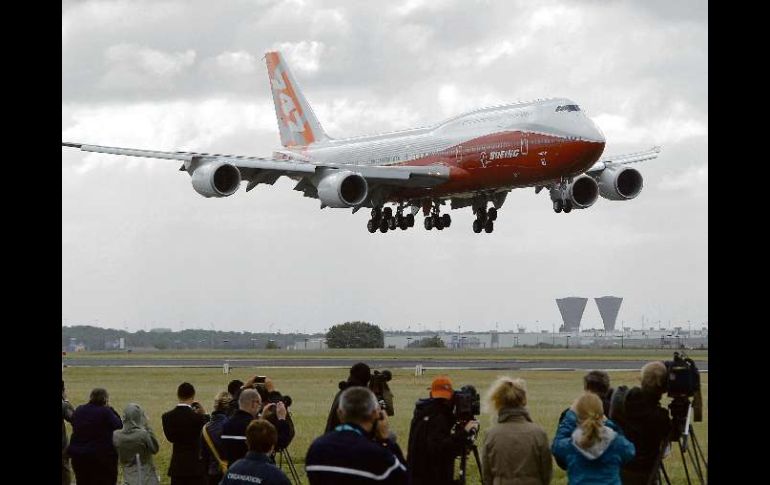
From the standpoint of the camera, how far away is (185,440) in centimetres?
1875

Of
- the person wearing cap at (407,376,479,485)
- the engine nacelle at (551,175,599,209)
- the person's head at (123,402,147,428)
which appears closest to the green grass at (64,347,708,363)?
the engine nacelle at (551,175,599,209)

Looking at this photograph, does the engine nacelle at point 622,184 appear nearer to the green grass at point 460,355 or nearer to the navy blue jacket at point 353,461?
the green grass at point 460,355

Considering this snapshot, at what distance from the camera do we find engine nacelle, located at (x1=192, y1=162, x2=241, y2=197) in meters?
57.8

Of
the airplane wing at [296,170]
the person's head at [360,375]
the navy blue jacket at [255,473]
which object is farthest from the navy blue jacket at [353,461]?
the airplane wing at [296,170]

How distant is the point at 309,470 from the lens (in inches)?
457

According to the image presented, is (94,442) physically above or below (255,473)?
below

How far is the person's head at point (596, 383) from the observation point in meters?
15.8

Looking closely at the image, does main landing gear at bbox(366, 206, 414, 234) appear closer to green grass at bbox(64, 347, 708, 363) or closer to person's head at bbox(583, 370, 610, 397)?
green grass at bbox(64, 347, 708, 363)

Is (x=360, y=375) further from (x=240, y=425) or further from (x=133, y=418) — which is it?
(x=133, y=418)

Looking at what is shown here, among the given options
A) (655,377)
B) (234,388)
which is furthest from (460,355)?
(655,377)

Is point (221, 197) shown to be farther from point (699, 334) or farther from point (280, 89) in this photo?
point (699, 334)

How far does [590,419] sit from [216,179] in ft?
150

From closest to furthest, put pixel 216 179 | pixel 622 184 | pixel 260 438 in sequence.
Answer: pixel 260 438 → pixel 216 179 → pixel 622 184

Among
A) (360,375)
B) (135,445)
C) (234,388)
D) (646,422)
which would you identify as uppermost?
(360,375)
